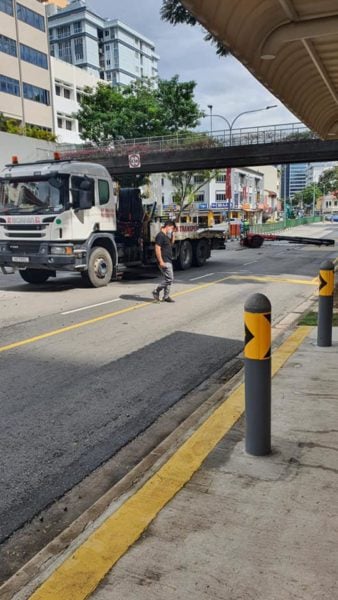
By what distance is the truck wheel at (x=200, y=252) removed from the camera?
19141mm

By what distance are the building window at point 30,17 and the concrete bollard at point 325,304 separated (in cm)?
5619

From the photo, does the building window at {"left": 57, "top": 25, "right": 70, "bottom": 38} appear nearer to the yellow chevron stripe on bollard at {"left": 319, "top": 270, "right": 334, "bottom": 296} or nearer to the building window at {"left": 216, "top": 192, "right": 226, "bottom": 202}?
the building window at {"left": 216, "top": 192, "right": 226, "bottom": 202}

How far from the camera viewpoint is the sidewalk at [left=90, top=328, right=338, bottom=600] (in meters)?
2.45

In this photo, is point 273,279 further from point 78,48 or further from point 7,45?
point 78,48

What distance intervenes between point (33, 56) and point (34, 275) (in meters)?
49.4

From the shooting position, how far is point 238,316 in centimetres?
965

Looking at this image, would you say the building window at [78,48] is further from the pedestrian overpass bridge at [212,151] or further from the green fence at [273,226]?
the pedestrian overpass bridge at [212,151]

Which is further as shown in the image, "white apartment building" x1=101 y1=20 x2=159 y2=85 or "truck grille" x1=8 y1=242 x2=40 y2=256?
"white apartment building" x1=101 y1=20 x2=159 y2=85

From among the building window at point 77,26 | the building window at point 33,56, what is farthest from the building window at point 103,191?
the building window at point 77,26

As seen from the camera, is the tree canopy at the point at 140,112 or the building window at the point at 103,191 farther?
the tree canopy at the point at 140,112

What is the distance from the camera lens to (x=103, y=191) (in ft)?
45.0

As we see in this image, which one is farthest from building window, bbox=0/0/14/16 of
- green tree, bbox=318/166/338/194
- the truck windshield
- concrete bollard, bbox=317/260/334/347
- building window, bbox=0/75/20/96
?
concrete bollard, bbox=317/260/334/347

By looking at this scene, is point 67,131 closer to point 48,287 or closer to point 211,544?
point 48,287

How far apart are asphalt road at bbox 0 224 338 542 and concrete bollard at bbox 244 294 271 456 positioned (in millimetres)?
1202
